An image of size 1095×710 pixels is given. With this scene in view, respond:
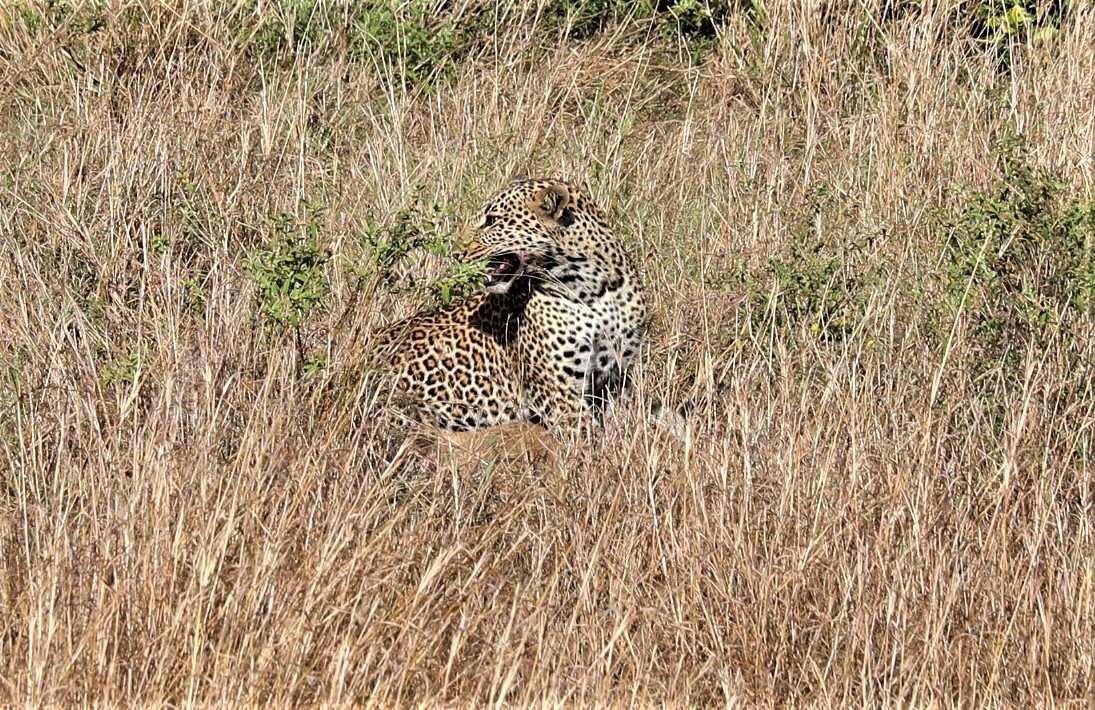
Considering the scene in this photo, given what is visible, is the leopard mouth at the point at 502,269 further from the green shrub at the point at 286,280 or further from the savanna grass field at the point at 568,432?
the green shrub at the point at 286,280

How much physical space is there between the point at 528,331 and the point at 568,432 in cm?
108

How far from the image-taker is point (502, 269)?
630cm

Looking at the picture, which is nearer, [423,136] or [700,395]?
[700,395]

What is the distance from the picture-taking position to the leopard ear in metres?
6.37

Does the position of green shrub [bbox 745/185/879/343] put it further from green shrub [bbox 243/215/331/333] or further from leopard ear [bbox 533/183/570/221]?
green shrub [bbox 243/215/331/333]

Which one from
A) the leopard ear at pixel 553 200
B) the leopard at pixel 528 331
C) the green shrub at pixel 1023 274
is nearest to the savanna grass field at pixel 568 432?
the green shrub at pixel 1023 274

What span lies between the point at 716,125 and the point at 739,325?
2448 millimetres

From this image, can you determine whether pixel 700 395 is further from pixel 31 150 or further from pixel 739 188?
pixel 31 150

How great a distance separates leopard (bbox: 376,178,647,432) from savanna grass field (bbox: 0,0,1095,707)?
18cm

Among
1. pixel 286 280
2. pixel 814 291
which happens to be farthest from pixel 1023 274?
pixel 286 280

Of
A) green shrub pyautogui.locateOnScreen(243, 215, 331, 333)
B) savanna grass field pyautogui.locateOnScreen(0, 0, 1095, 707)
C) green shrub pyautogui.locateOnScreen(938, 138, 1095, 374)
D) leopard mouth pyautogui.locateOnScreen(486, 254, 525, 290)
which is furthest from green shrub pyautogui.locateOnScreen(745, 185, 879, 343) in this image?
green shrub pyautogui.locateOnScreen(243, 215, 331, 333)

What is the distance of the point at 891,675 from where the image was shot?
380 centimetres

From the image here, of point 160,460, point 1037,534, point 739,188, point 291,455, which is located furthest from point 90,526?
point 739,188

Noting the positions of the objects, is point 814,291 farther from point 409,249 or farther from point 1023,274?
point 409,249
